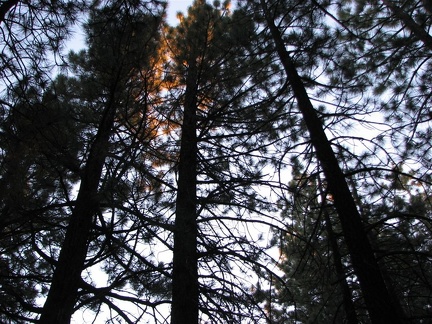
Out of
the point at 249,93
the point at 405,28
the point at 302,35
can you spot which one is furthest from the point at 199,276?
the point at 405,28

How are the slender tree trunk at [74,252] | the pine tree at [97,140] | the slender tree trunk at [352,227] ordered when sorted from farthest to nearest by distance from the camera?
the slender tree trunk at [74,252] < the pine tree at [97,140] < the slender tree trunk at [352,227]

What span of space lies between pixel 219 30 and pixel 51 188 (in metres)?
3.49

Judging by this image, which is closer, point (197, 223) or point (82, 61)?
point (197, 223)

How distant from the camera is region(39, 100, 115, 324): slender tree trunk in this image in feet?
11.5

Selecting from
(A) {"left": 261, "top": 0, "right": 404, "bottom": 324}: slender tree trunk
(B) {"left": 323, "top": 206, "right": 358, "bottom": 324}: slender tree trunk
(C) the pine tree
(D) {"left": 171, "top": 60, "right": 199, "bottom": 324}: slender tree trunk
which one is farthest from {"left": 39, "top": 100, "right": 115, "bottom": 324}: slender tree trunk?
(B) {"left": 323, "top": 206, "right": 358, "bottom": 324}: slender tree trunk

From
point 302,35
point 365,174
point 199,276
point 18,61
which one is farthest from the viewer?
point 302,35

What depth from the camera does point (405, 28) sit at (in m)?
5.29

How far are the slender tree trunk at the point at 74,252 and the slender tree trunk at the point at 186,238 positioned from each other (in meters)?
1.06

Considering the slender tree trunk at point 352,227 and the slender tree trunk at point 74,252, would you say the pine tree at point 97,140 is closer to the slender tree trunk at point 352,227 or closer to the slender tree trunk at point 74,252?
the slender tree trunk at point 74,252

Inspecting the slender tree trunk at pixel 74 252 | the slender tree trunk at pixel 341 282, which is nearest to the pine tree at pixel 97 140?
the slender tree trunk at pixel 74 252

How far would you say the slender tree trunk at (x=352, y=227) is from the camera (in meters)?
3.11

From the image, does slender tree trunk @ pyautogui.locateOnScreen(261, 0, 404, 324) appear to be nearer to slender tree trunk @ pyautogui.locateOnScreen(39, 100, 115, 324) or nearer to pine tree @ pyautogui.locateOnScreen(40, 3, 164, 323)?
pine tree @ pyautogui.locateOnScreen(40, 3, 164, 323)

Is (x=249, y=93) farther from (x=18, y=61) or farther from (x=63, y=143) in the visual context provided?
(x=18, y=61)

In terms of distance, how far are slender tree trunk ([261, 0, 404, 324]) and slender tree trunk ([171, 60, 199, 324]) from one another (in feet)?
5.48
